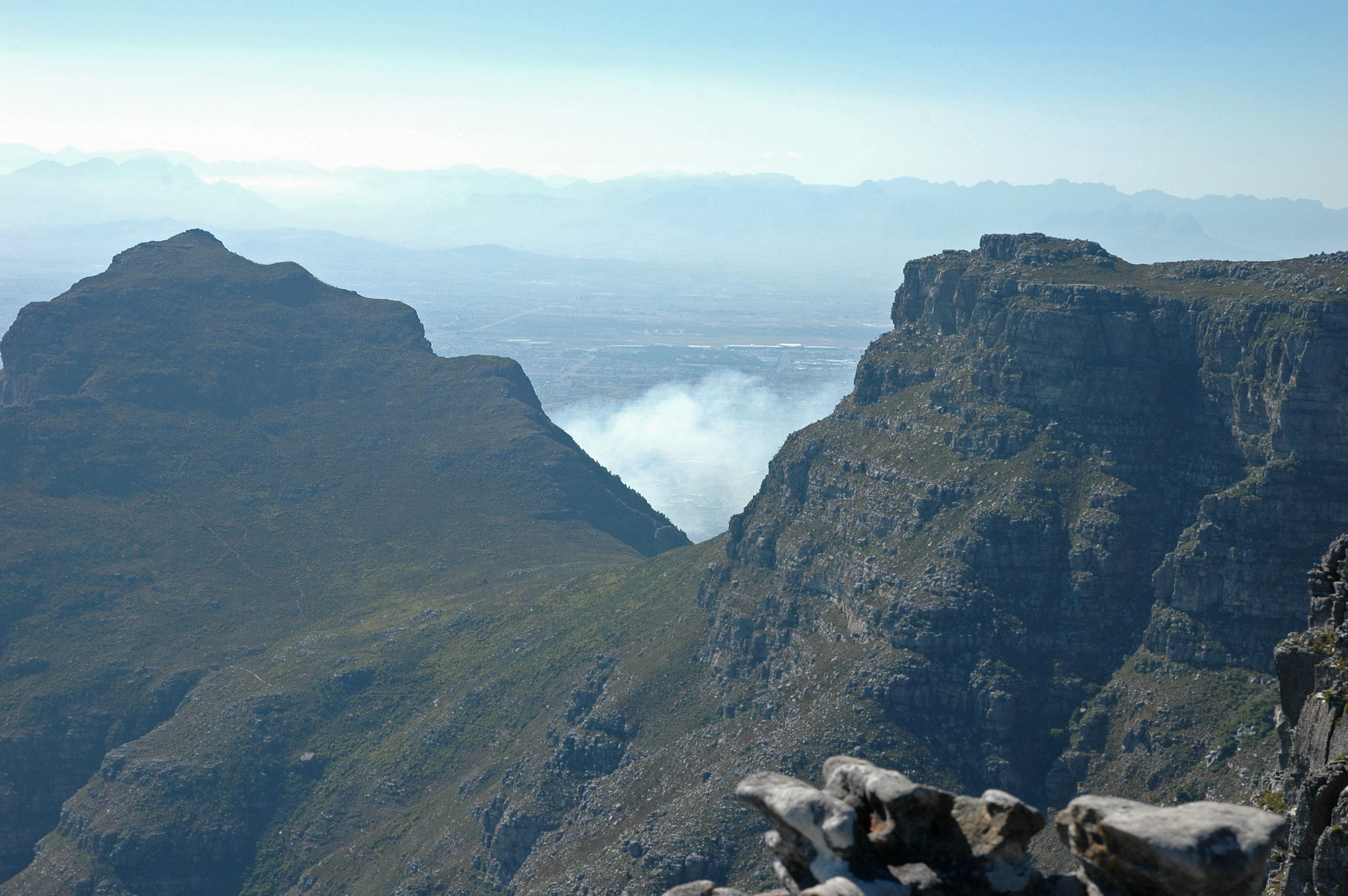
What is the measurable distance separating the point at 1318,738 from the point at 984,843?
1218 inches

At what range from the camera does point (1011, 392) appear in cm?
12012

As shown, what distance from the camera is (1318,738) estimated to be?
47688 mm

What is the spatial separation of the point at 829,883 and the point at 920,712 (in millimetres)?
87255

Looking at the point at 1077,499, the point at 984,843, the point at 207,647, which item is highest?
the point at 984,843

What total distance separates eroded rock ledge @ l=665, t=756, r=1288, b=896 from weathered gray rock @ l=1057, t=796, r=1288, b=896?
0.06ft

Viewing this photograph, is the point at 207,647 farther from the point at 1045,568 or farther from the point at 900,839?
the point at 900,839

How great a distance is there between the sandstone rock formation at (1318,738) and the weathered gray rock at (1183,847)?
21.6m

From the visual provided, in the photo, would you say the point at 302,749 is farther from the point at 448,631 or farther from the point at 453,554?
the point at 453,554

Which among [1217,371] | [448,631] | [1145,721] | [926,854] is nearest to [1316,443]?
[1217,371]

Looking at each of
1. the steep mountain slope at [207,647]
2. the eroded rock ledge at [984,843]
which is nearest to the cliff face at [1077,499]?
the steep mountain slope at [207,647]

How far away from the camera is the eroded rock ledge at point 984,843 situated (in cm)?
2233

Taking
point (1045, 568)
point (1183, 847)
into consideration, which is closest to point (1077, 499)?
point (1045, 568)

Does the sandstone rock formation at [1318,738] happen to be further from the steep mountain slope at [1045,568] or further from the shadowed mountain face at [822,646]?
the shadowed mountain face at [822,646]

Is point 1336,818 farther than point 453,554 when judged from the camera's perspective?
No
